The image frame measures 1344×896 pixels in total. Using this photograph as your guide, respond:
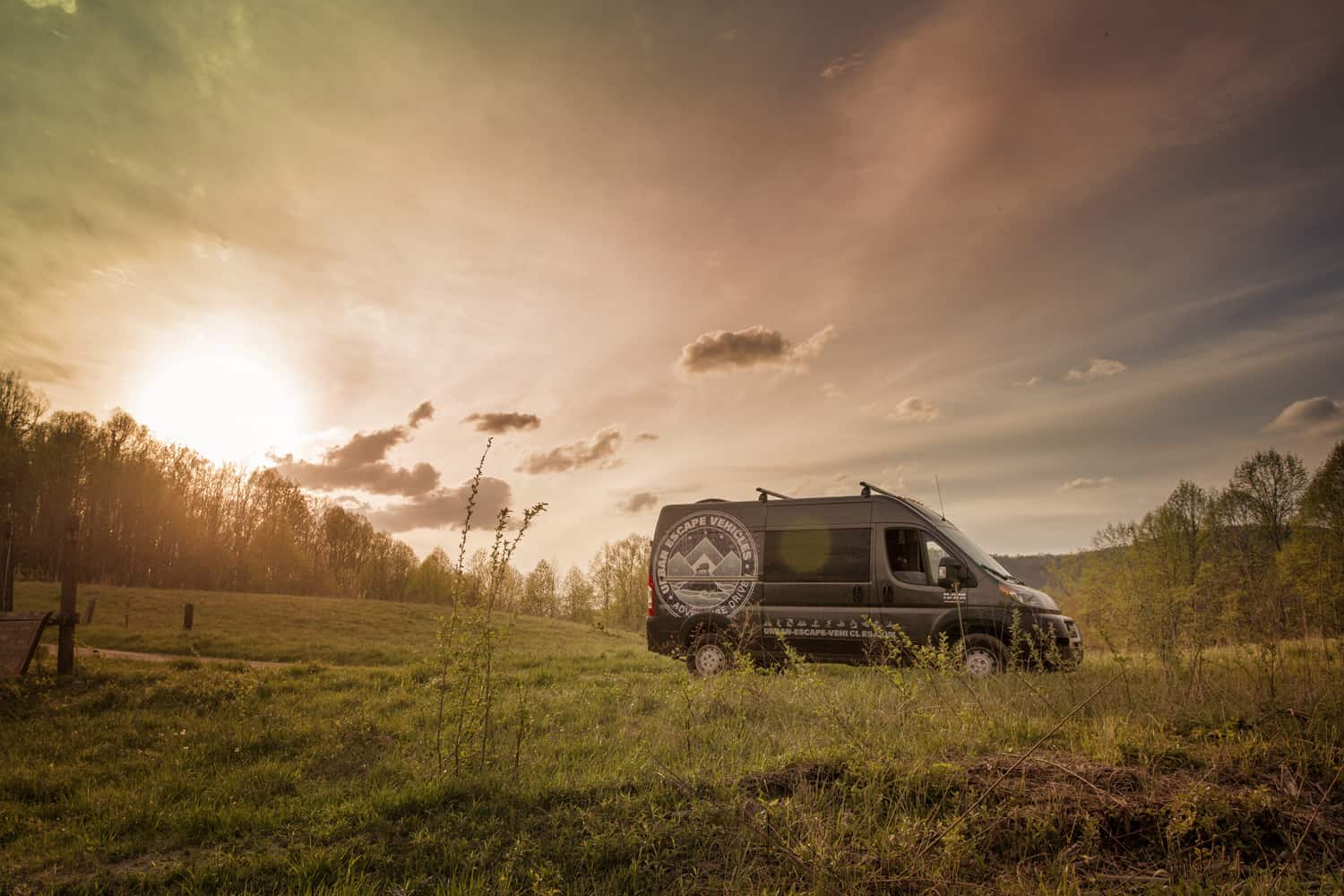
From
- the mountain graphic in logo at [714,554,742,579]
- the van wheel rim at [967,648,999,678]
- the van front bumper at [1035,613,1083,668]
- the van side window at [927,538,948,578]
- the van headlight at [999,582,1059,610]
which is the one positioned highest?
the van side window at [927,538,948,578]

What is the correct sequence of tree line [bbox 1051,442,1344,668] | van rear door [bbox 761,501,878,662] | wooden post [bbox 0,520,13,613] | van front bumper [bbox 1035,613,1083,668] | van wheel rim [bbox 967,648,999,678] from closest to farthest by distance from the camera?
1. tree line [bbox 1051,442,1344,668]
2. van front bumper [bbox 1035,613,1083,668]
3. van wheel rim [bbox 967,648,999,678]
4. van rear door [bbox 761,501,878,662]
5. wooden post [bbox 0,520,13,613]

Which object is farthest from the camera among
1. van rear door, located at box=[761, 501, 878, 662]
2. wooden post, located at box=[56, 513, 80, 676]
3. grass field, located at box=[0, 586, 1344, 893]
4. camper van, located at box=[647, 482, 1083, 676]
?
wooden post, located at box=[56, 513, 80, 676]

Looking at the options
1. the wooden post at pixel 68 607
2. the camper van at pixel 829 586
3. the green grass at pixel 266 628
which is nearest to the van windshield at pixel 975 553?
the camper van at pixel 829 586

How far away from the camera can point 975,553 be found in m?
9.38

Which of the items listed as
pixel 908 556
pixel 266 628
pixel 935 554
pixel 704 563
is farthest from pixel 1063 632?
pixel 266 628

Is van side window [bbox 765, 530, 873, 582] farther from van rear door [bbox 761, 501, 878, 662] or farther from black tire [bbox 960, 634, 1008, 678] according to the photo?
black tire [bbox 960, 634, 1008, 678]

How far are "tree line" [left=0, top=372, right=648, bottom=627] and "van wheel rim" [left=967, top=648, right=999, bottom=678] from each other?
27448mm

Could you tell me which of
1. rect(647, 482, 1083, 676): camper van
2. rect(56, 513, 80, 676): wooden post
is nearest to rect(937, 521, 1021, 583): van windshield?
rect(647, 482, 1083, 676): camper van

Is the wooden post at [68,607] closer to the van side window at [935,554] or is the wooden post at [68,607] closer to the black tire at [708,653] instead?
the black tire at [708,653]

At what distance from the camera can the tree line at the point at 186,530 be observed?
37188mm

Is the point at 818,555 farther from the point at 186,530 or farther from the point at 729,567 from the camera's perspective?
the point at 186,530

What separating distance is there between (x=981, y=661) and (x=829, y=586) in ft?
7.41

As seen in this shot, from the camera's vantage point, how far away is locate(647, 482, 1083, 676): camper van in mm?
8852

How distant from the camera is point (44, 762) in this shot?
6.05 m
